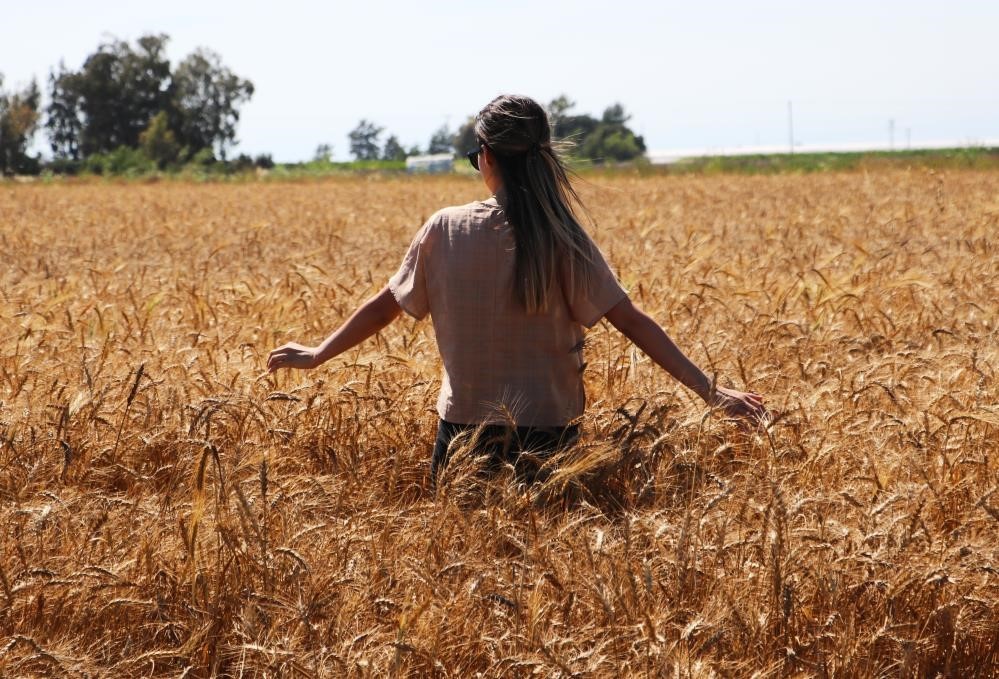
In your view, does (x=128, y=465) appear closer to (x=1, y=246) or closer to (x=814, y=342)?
(x=814, y=342)

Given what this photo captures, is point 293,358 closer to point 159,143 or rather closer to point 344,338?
point 344,338

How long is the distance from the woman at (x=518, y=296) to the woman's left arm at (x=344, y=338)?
13 millimetres

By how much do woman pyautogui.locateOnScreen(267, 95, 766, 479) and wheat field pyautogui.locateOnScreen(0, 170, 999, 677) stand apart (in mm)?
169

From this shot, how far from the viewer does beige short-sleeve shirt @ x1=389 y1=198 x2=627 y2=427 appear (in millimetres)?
2936

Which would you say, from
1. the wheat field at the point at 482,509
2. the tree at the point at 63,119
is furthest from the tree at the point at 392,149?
the wheat field at the point at 482,509

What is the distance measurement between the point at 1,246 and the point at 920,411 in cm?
841

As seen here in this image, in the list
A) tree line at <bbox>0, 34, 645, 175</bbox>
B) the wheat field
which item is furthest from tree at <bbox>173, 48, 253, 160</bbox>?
the wheat field

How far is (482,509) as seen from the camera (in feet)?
8.68

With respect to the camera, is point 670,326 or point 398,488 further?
point 670,326

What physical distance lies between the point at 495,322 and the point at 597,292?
11.3 inches

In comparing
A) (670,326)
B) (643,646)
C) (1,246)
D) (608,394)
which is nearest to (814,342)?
(670,326)

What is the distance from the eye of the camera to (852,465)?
2.93 metres

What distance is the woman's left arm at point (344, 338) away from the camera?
305 cm

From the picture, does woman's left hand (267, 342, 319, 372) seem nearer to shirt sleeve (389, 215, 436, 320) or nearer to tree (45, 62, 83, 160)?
shirt sleeve (389, 215, 436, 320)
